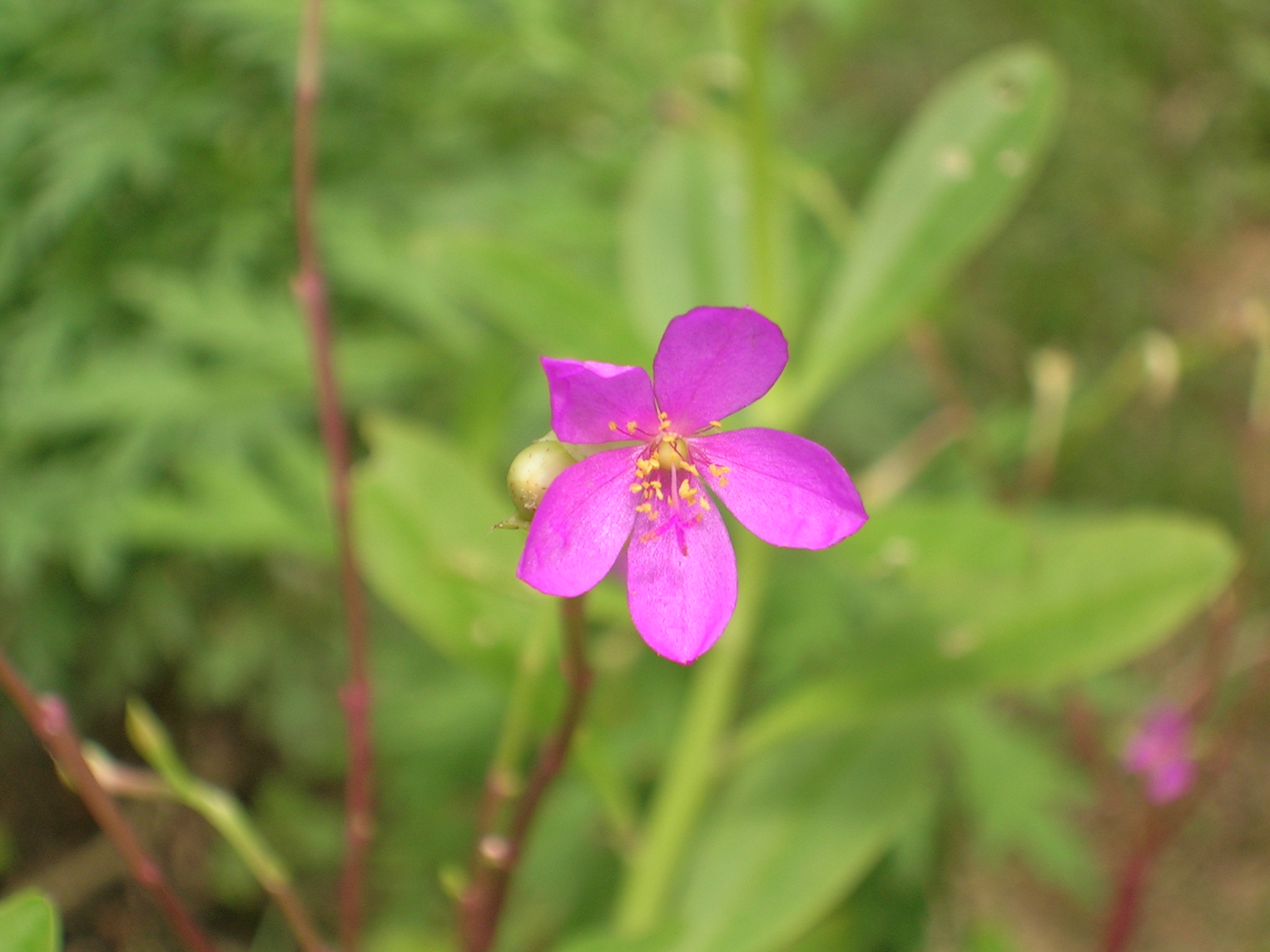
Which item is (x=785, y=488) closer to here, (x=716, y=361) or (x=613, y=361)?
(x=716, y=361)

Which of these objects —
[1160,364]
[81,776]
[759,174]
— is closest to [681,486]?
[81,776]

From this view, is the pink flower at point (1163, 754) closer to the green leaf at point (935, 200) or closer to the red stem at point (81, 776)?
the green leaf at point (935, 200)

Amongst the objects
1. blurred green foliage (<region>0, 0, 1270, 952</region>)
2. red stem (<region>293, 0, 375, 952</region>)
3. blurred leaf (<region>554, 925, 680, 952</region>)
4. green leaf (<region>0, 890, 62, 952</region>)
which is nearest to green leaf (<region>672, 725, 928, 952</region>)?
blurred green foliage (<region>0, 0, 1270, 952</region>)

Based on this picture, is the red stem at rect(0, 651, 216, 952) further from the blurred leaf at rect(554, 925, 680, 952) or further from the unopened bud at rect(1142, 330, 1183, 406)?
the unopened bud at rect(1142, 330, 1183, 406)

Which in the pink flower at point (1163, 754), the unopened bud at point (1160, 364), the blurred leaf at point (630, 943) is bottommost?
the blurred leaf at point (630, 943)

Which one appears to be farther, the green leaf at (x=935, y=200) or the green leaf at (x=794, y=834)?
the green leaf at (x=935, y=200)

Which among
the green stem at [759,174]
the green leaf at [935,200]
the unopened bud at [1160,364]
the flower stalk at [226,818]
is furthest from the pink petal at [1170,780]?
the flower stalk at [226,818]
